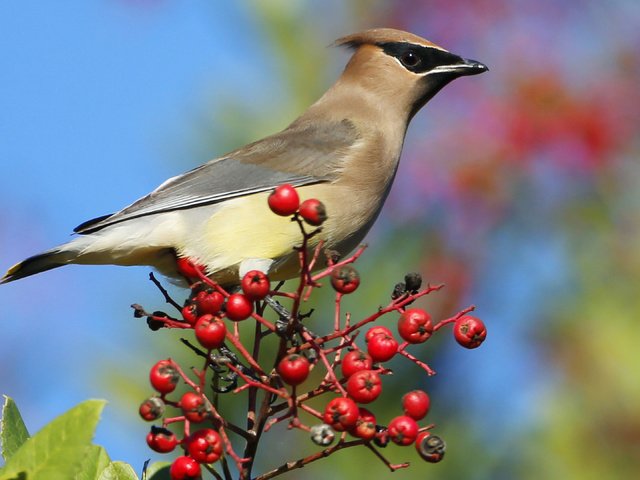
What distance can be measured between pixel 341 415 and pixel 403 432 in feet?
0.50

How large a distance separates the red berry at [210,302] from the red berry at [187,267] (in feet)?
2.79

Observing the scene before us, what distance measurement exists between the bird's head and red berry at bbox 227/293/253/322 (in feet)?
6.81

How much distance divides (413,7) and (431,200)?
110cm

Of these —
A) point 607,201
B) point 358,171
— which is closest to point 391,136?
point 358,171

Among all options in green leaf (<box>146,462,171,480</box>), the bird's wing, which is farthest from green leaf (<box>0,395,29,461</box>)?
the bird's wing

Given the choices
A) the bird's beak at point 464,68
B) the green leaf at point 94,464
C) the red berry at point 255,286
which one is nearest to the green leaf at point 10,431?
the green leaf at point 94,464

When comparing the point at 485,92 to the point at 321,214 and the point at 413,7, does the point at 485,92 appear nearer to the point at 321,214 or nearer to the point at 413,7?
the point at 413,7

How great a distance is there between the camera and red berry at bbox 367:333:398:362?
7.98ft

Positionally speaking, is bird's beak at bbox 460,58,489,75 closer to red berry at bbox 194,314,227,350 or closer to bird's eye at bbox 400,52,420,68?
bird's eye at bbox 400,52,420,68

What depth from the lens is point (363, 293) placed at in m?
3.77

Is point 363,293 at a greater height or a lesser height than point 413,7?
lesser

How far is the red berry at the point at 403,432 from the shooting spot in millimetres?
2301

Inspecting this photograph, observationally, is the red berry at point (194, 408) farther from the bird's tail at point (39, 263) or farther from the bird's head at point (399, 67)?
the bird's head at point (399, 67)

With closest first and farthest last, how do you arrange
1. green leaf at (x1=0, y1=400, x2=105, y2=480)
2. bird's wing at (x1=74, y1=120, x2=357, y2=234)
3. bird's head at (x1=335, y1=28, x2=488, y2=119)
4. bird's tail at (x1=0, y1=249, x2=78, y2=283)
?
green leaf at (x1=0, y1=400, x2=105, y2=480), bird's tail at (x1=0, y1=249, x2=78, y2=283), bird's wing at (x1=74, y1=120, x2=357, y2=234), bird's head at (x1=335, y1=28, x2=488, y2=119)
